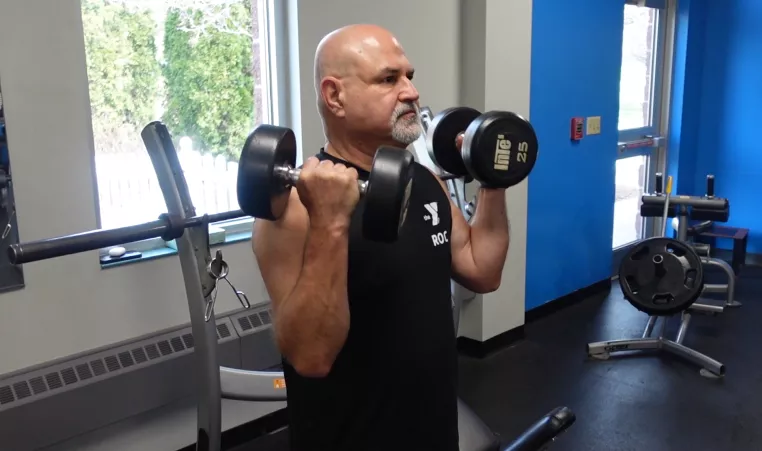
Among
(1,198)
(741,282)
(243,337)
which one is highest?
(1,198)

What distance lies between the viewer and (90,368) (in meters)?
1.85

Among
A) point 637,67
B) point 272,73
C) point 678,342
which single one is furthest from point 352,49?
point 637,67

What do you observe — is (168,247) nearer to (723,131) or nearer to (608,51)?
(608,51)

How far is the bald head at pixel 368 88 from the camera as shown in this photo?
106 centimetres

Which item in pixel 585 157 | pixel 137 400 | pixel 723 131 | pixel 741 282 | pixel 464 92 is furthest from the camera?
pixel 723 131

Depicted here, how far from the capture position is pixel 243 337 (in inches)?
85.3

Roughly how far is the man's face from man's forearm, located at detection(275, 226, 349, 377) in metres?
0.25

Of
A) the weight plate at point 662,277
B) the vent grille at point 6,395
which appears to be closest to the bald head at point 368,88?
the vent grille at point 6,395

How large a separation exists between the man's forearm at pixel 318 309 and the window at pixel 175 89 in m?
1.29

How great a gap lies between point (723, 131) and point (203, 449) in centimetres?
436

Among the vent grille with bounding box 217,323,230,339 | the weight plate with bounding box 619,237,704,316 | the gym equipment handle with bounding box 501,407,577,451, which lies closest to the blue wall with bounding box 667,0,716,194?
the weight plate with bounding box 619,237,704,316

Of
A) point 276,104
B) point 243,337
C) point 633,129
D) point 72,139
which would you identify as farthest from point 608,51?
point 72,139

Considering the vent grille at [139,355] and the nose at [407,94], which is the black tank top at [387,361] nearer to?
the nose at [407,94]

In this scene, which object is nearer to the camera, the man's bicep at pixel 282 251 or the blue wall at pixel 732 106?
the man's bicep at pixel 282 251
